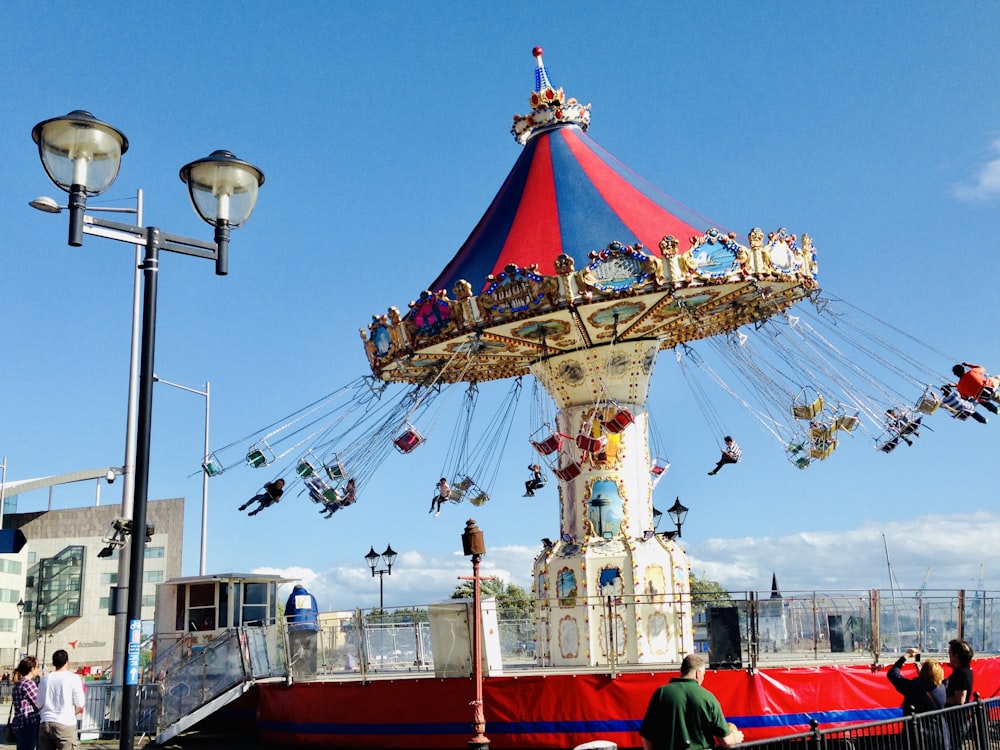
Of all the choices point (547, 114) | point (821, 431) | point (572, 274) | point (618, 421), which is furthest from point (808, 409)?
point (547, 114)

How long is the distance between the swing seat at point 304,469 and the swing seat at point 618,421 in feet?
19.0

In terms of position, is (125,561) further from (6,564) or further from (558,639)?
(6,564)

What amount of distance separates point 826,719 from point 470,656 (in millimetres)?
5252

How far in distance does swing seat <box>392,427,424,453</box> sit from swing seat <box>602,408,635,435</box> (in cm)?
372

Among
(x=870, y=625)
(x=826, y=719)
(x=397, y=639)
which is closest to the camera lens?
(x=826, y=719)

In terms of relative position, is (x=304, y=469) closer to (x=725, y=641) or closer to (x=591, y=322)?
(x=591, y=322)

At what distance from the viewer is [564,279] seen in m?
17.5

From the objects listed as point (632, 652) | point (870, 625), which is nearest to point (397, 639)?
point (632, 652)

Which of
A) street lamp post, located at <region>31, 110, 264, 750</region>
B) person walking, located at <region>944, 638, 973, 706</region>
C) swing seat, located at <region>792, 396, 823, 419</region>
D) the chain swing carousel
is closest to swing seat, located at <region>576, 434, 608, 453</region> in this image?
the chain swing carousel

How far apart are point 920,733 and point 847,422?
11.0 meters

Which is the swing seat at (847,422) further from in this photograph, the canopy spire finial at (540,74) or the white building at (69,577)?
the white building at (69,577)

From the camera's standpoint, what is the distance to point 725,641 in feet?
47.4

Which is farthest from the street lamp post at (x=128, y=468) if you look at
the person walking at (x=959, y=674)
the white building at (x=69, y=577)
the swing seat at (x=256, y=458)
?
the white building at (x=69, y=577)

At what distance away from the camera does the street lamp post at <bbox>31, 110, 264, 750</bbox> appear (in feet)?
27.0
